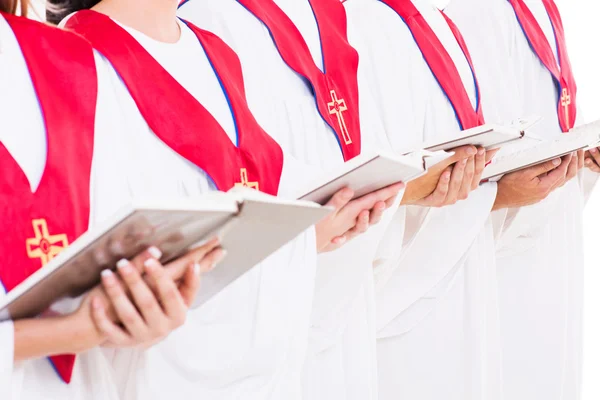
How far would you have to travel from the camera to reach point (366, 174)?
6.12ft

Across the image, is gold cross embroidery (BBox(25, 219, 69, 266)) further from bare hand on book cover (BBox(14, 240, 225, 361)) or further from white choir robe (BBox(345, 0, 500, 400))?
white choir robe (BBox(345, 0, 500, 400))

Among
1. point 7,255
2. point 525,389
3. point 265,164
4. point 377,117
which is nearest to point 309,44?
point 377,117

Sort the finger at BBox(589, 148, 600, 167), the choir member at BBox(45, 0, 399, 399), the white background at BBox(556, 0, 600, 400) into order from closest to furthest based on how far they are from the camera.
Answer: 1. the choir member at BBox(45, 0, 399, 399)
2. the finger at BBox(589, 148, 600, 167)
3. the white background at BBox(556, 0, 600, 400)

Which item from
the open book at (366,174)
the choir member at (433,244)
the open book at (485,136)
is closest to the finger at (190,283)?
the open book at (366,174)

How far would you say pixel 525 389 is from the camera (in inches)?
144

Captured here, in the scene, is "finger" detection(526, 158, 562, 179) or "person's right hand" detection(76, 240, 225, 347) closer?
"person's right hand" detection(76, 240, 225, 347)

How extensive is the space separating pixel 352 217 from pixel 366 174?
0.30 meters

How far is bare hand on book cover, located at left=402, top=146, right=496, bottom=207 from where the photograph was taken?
2688 millimetres

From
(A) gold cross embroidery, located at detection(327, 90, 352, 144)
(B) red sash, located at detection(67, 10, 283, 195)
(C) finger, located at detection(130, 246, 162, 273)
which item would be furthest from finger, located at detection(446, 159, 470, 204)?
(C) finger, located at detection(130, 246, 162, 273)

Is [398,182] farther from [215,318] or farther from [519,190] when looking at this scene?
[519,190]

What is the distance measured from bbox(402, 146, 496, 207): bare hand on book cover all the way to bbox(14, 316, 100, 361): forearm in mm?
1356

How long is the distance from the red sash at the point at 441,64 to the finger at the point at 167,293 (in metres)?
1.71

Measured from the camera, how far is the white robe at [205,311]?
5.98 feet

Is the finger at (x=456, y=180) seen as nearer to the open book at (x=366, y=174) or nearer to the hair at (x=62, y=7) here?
the open book at (x=366, y=174)
